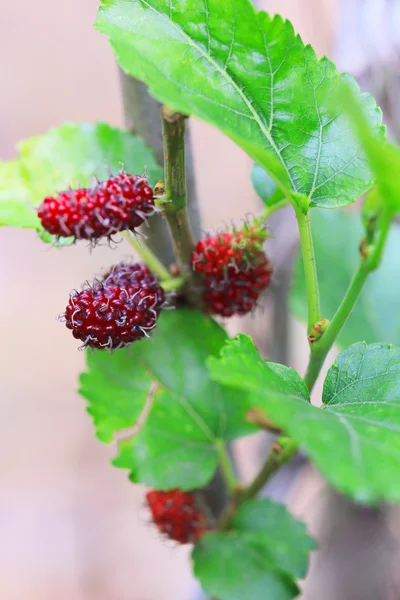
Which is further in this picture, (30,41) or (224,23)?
(30,41)

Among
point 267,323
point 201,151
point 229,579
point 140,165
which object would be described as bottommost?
point 229,579

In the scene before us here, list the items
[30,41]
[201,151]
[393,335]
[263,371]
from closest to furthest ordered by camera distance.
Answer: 1. [263,371]
2. [393,335]
3. [201,151]
4. [30,41]

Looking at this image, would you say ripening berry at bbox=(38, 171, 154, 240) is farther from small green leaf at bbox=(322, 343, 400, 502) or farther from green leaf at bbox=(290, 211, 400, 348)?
green leaf at bbox=(290, 211, 400, 348)

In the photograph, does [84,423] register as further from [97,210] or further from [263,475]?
[97,210]

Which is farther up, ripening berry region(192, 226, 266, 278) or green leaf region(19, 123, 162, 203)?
green leaf region(19, 123, 162, 203)

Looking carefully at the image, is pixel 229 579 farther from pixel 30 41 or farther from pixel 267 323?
pixel 30 41

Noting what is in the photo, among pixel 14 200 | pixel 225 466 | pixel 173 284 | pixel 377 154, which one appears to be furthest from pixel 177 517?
pixel 377 154

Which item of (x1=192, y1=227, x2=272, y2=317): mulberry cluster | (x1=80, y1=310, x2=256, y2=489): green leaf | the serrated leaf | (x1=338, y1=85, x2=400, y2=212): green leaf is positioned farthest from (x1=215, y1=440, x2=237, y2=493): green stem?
(x1=338, y1=85, x2=400, y2=212): green leaf

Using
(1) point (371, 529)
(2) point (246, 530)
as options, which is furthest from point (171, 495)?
(1) point (371, 529)
